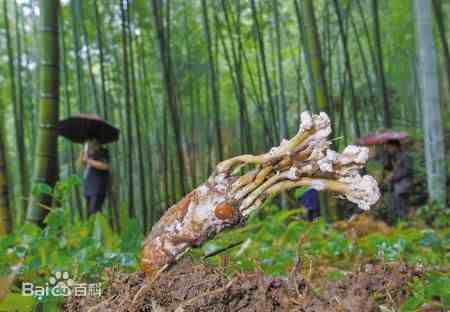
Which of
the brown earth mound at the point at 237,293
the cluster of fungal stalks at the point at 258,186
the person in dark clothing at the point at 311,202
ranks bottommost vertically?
the person in dark clothing at the point at 311,202

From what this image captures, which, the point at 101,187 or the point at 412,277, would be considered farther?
the point at 101,187

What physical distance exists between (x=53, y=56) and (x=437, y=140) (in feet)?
10.0

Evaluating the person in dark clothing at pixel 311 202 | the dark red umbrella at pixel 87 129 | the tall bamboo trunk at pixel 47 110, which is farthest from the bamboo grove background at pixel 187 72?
the person in dark clothing at pixel 311 202

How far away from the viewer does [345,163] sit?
3.51ft

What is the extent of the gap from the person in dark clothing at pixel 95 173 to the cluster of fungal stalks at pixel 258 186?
2.59m

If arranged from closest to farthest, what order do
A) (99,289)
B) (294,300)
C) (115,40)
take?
(294,300) < (99,289) < (115,40)

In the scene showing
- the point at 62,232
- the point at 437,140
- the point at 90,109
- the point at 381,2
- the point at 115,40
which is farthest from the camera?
the point at 381,2

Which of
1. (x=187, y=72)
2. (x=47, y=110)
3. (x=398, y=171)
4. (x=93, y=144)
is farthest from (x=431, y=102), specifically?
(x=187, y=72)

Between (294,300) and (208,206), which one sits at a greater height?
(208,206)

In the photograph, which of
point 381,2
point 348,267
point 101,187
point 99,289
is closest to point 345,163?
point 99,289

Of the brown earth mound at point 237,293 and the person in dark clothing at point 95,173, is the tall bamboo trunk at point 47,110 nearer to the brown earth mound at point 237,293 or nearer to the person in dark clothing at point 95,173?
the brown earth mound at point 237,293

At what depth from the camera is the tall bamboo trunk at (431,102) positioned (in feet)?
13.1

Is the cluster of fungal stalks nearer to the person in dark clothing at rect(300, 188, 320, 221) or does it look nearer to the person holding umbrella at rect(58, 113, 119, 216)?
the person holding umbrella at rect(58, 113, 119, 216)

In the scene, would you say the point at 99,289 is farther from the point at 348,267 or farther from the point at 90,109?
the point at 90,109
